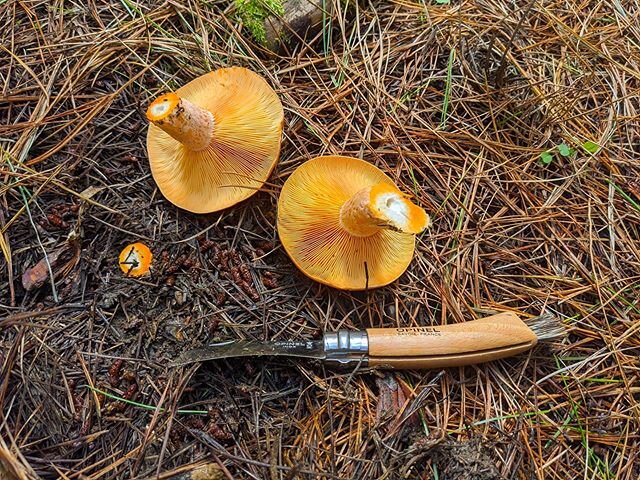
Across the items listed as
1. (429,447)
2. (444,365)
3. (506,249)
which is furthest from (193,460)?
(506,249)

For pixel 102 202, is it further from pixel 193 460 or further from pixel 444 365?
pixel 444 365

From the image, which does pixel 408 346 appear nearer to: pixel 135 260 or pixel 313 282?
pixel 313 282

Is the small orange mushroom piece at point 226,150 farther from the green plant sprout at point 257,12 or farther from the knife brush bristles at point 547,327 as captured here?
the knife brush bristles at point 547,327

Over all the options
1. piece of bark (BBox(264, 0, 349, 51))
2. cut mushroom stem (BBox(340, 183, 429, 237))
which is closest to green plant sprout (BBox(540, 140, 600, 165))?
cut mushroom stem (BBox(340, 183, 429, 237))

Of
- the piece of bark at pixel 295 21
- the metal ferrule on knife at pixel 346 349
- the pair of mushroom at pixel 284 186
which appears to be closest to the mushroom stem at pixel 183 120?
the pair of mushroom at pixel 284 186

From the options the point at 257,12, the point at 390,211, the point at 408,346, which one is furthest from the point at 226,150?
the point at 408,346

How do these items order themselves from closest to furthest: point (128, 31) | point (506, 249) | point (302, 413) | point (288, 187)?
1. point (302, 413)
2. point (288, 187)
3. point (506, 249)
4. point (128, 31)

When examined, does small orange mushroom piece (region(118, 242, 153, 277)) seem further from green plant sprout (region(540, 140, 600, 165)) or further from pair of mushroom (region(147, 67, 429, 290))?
green plant sprout (region(540, 140, 600, 165))
